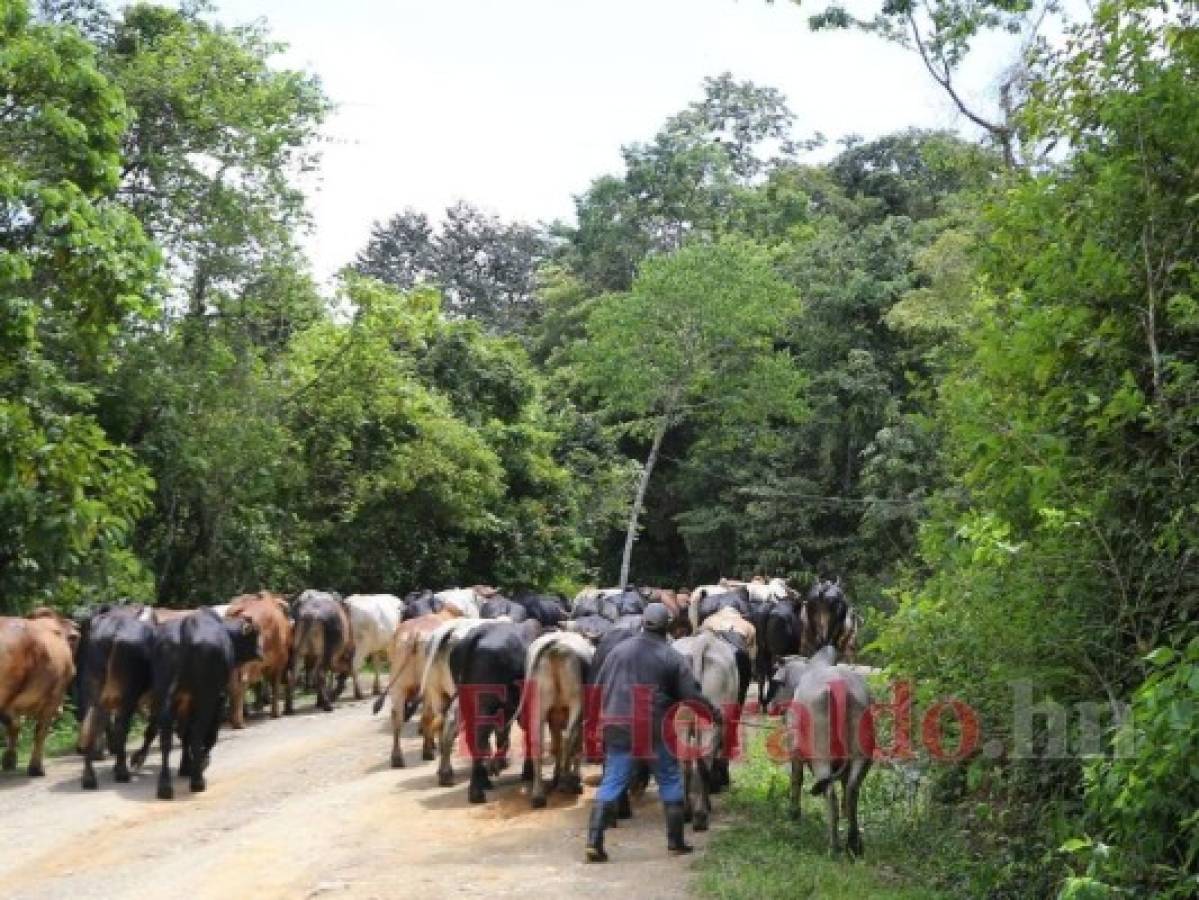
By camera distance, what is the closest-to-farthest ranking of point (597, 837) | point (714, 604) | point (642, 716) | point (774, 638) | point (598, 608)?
point (597, 837), point (642, 716), point (598, 608), point (774, 638), point (714, 604)

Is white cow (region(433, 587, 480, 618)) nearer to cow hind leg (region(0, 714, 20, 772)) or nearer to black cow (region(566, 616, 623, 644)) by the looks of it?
black cow (region(566, 616, 623, 644))

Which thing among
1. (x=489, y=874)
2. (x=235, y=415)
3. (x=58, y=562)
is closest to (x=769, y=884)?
(x=489, y=874)

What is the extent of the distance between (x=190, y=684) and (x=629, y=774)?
4185 millimetres

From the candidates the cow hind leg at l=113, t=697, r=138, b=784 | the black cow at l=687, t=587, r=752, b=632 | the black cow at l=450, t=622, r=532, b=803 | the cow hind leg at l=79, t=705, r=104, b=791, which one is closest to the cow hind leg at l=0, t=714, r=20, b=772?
the cow hind leg at l=79, t=705, r=104, b=791

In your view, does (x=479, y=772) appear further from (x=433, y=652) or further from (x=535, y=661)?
(x=433, y=652)

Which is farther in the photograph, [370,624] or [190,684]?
[370,624]

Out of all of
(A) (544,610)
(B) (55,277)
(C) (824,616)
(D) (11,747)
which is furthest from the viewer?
(C) (824,616)

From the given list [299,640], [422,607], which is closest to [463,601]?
[422,607]

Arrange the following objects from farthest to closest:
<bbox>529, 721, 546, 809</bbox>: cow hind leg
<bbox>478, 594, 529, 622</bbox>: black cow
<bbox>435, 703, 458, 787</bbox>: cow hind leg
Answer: <bbox>478, 594, 529, 622</bbox>: black cow < <bbox>435, 703, 458, 787</bbox>: cow hind leg < <bbox>529, 721, 546, 809</bbox>: cow hind leg

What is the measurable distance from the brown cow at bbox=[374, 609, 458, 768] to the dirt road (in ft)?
0.88

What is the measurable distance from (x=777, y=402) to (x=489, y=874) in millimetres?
30111

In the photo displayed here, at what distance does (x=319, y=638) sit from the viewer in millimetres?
17078

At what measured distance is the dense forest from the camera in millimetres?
7387

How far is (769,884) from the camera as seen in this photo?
8.35 m
